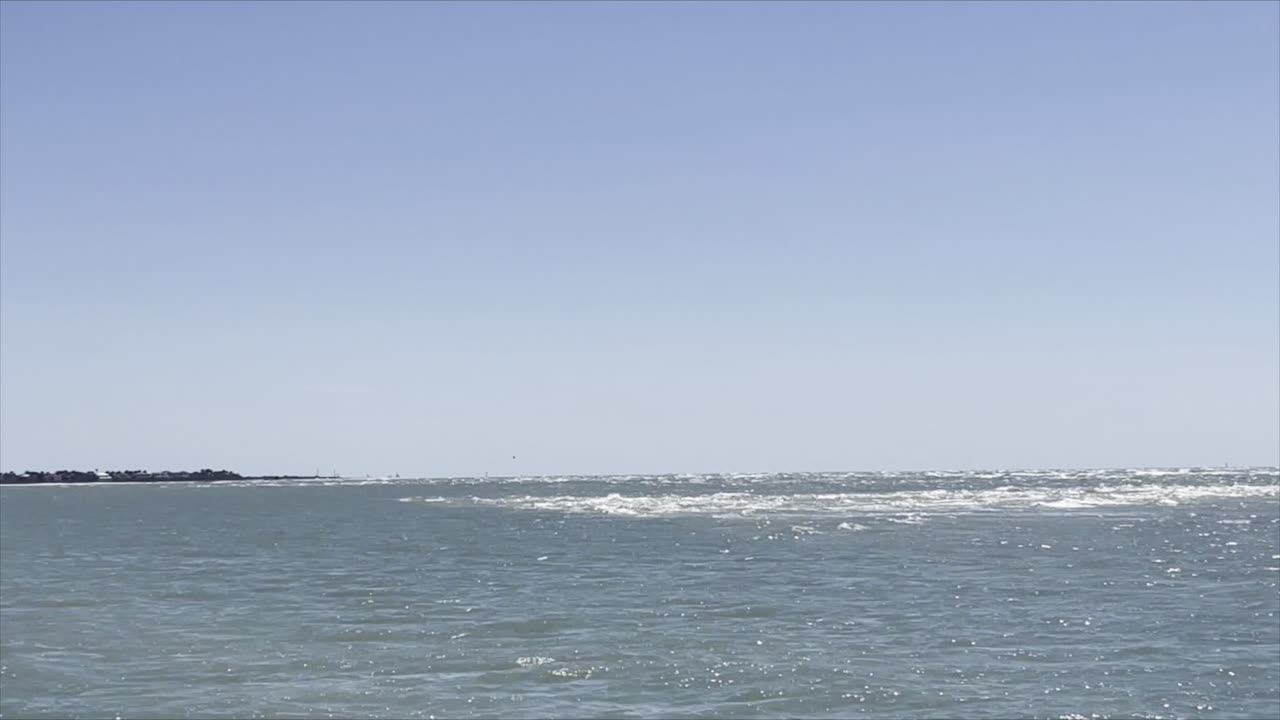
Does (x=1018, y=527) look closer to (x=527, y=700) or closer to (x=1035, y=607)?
(x=1035, y=607)

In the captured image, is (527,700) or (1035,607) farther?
(1035,607)

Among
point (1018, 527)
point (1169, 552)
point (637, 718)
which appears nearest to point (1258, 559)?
point (1169, 552)

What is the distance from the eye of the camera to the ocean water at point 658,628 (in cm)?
2408

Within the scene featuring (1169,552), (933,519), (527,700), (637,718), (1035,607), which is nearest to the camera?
(637,718)

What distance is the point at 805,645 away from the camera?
3008 centimetres

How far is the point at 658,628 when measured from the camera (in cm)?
3350

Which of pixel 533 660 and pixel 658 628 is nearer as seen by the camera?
pixel 533 660

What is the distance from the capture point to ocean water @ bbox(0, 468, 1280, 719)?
Result: 79.0ft

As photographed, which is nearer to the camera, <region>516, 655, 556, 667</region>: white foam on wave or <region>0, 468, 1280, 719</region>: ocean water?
<region>0, 468, 1280, 719</region>: ocean water

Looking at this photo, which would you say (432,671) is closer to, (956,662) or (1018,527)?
(956,662)

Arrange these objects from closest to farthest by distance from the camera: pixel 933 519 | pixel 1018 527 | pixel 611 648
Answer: pixel 611 648, pixel 1018 527, pixel 933 519

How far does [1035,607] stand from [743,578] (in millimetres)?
12963

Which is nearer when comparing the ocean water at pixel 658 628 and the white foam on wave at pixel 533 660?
the ocean water at pixel 658 628

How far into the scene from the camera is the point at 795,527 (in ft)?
263
